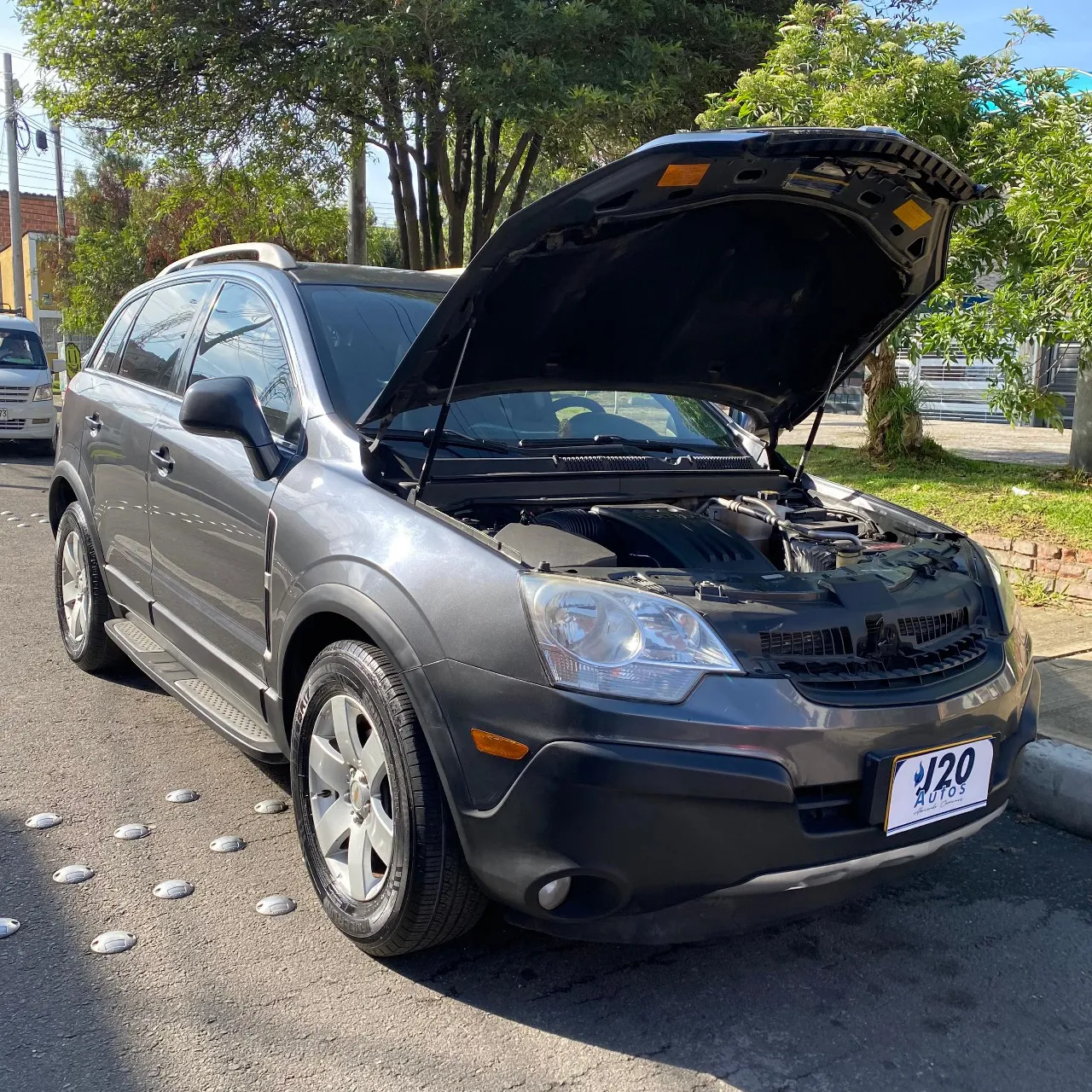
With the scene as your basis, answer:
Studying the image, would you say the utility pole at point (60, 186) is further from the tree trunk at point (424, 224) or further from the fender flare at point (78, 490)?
the fender flare at point (78, 490)

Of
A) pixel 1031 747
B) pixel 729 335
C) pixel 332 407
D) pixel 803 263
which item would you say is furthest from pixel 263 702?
pixel 1031 747

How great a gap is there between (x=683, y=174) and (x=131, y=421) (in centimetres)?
257

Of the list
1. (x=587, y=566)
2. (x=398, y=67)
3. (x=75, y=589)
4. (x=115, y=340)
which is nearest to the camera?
(x=587, y=566)

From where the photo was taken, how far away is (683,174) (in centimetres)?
275

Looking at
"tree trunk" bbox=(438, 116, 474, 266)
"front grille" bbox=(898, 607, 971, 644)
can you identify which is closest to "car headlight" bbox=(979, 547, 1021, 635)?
"front grille" bbox=(898, 607, 971, 644)

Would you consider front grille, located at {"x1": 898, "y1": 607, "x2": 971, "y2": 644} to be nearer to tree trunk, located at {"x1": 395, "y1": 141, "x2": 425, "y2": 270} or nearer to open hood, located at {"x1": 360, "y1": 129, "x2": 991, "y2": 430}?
open hood, located at {"x1": 360, "y1": 129, "x2": 991, "y2": 430}

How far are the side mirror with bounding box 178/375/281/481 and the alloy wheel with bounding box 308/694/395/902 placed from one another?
0.80 metres

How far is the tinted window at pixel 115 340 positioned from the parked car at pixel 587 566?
1.65 ft

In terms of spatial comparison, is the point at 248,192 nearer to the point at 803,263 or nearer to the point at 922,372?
the point at 922,372

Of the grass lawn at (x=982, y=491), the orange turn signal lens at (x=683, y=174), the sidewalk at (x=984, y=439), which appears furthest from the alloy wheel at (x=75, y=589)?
the sidewalk at (x=984, y=439)

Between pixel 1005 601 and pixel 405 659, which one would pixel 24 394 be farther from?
pixel 1005 601

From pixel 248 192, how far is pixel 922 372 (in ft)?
38.0

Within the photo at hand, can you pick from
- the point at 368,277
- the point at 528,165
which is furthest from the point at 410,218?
the point at 368,277

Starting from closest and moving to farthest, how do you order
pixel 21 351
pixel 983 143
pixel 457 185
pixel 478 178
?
pixel 983 143
pixel 478 178
pixel 457 185
pixel 21 351
